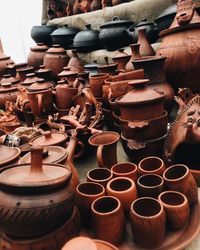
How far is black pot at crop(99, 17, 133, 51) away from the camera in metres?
4.03

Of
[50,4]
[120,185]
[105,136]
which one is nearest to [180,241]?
[120,185]

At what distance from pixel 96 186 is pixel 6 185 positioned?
540 millimetres

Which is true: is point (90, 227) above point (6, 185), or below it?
below

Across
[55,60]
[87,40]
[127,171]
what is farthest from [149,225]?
[87,40]

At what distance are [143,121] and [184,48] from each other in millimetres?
1098

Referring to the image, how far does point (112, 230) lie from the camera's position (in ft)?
4.13

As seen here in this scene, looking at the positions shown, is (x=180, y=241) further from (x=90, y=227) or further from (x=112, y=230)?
(x=90, y=227)

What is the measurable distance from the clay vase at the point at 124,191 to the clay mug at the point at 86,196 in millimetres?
55

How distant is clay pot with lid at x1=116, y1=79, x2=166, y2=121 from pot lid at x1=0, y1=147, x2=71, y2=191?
0.91m

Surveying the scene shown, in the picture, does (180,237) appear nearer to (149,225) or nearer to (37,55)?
(149,225)

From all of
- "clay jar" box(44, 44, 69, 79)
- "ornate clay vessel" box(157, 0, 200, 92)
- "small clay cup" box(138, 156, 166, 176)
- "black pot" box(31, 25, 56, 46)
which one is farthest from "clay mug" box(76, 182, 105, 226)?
"black pot" box(31, 25, 56, 46)

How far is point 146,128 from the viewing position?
200 cm

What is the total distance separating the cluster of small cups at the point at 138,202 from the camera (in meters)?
1.24

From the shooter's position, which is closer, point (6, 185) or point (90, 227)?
point (6, 185)
